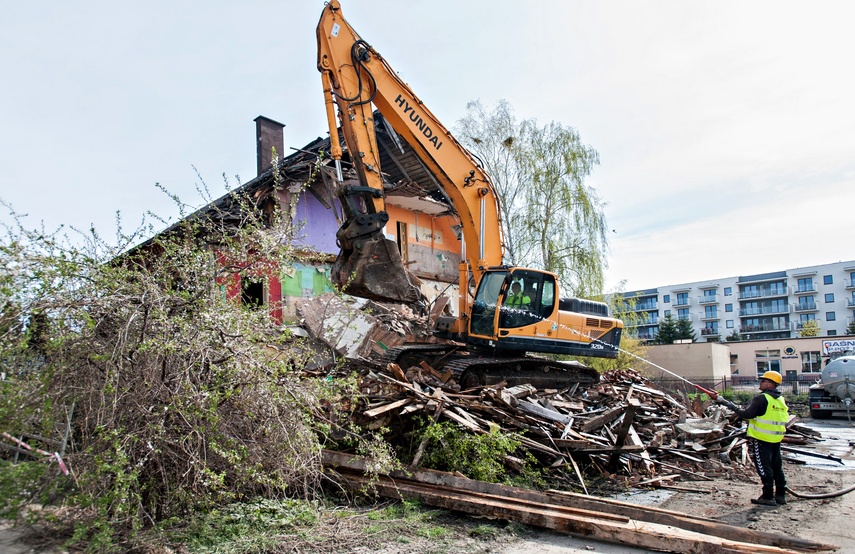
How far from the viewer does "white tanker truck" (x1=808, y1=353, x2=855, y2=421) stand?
55.8 ft

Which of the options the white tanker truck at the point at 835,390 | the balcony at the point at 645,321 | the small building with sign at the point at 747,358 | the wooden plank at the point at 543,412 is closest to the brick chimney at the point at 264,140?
the wooden plank at the point at 543,412

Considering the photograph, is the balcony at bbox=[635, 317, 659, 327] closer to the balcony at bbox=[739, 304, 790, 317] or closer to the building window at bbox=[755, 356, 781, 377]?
the building window at bbox=[755, 356, 781, 377]

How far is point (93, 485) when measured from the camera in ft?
15.2

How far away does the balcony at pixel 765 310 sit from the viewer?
78.2 meters

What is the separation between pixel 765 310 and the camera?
7994 cm

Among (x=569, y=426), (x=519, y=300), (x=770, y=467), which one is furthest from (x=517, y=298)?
(x=770, y=467)

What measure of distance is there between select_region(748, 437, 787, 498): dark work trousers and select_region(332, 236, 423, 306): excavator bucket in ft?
15.9

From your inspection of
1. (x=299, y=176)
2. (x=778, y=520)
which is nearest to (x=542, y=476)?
(x=778, y=520)

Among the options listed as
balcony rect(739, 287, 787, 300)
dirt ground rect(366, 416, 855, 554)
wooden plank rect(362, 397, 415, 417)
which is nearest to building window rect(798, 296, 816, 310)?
balcony rect(739, 287, 787, 300)

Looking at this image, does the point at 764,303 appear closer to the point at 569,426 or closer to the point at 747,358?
the point at 747,358

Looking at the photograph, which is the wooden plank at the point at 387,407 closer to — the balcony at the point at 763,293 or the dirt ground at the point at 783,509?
the dirt ground at the point at 783,509

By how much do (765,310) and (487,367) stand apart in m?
83.5

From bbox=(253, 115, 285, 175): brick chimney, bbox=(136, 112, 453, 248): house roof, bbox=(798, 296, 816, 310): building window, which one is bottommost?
bbox=(798, 296, 816, 310): building window

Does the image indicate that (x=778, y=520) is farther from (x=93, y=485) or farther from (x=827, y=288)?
(x=827, y=288)
